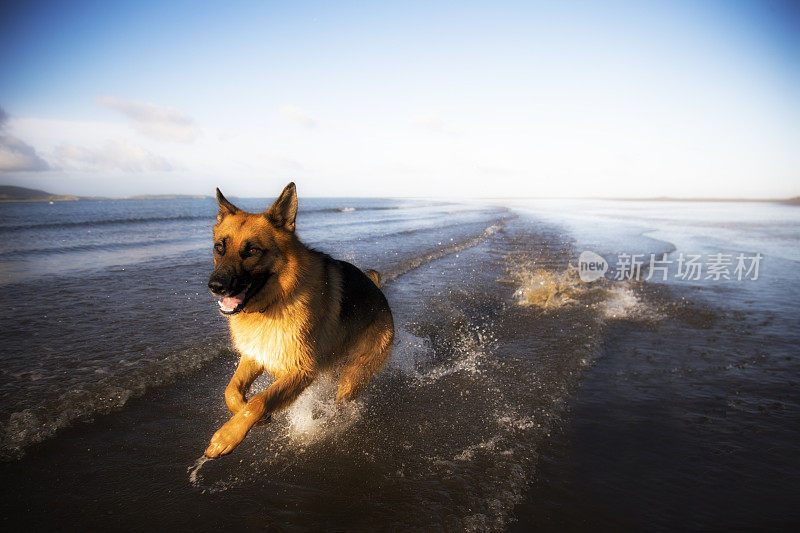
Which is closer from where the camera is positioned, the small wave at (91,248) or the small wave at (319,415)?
the small wave at (319,415)

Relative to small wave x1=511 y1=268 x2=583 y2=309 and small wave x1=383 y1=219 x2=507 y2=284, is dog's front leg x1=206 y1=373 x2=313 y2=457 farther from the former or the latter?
small wave x1=383 y1=219 x2=507 y2=284

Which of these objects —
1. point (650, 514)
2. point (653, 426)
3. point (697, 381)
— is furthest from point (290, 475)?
Result: point (697, 381)

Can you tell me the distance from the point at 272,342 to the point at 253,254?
2.70ft

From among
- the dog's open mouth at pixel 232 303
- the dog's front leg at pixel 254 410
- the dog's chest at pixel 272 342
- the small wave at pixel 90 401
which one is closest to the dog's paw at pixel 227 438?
the dog's front leg at pixel 254 410

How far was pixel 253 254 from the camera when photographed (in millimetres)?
3150

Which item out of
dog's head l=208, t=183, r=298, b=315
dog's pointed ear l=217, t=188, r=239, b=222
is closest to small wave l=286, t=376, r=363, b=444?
dog's head l=208, t=183, r=298, b=315

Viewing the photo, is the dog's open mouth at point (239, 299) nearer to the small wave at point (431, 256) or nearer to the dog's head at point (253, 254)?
the dog's head at point (253, 254)

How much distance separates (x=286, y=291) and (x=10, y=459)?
284 centimetres

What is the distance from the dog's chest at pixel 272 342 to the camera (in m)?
3.26

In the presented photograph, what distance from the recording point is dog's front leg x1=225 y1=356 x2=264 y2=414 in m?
3.23

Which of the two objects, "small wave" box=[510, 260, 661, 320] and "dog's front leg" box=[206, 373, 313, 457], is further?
"small wave" box=[510, 260, 661, 320]

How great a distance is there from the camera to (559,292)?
8.59m

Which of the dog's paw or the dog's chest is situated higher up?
the dog's chest

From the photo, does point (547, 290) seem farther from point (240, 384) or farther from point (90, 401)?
point (90, 401)
